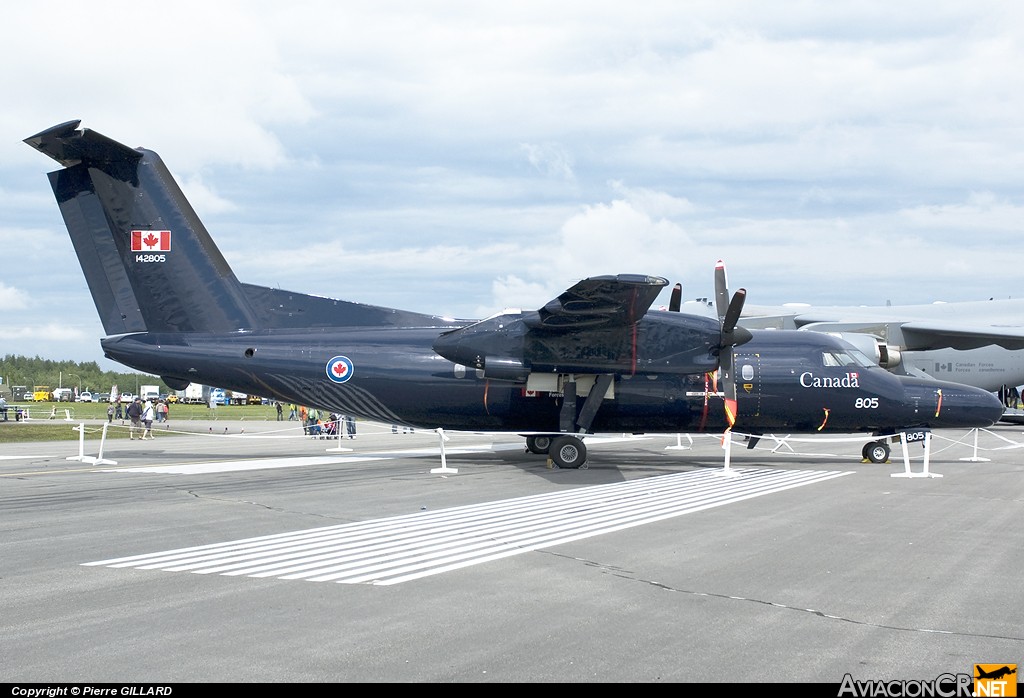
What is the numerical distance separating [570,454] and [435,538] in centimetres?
931

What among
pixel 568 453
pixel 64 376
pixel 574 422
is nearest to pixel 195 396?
pixel 64 376

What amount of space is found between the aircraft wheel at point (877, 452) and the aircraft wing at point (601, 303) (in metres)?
7.66

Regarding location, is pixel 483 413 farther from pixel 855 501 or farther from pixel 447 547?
pixel 447 547

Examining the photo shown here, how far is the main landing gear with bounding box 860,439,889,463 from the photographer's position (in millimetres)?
20703

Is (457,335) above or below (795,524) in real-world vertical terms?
above

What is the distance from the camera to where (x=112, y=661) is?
5348 millimetres

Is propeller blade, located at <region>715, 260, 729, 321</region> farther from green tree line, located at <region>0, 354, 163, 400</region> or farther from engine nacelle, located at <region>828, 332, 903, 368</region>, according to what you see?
green tree line, located at <region>0, 354, 163, 400</region>

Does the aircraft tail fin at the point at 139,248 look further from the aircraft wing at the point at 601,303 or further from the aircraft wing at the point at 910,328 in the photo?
the aircraft wing at the point at 910,328

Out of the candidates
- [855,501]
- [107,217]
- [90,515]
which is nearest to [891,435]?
[855,501]

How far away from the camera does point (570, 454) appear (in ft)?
62.1

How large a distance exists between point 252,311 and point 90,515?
8.92 meters

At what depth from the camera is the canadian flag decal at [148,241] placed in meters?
19.4

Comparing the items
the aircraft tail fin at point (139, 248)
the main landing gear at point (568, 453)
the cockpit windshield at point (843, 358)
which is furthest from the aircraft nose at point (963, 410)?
the aircraft tail fin at point (139, 248)

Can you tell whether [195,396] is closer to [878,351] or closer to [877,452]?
[878,351]
